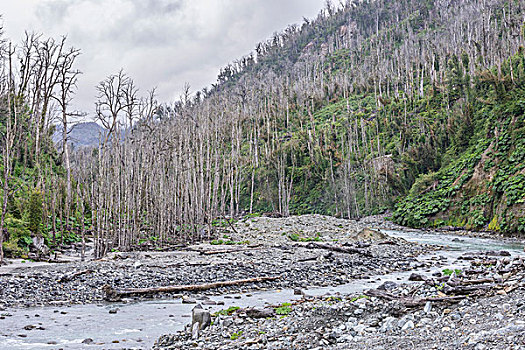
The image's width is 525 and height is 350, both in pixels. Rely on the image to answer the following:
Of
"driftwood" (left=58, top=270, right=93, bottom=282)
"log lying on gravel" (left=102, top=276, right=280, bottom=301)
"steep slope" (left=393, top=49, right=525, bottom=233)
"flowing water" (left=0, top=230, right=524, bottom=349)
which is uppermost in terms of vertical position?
"steep slope" (left=393, top=49, right=525, bottom=233)

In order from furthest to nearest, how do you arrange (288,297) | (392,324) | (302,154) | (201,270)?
(302,154), (201,270), (288,297), (392,324)

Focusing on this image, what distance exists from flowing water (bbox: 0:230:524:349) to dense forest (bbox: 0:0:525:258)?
6.65m

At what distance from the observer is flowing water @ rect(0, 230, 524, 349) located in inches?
271

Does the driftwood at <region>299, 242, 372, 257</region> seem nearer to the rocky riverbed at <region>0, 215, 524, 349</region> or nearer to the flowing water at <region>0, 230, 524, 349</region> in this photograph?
the rocky riverbed at <region>0, 215, 524, 349</region>

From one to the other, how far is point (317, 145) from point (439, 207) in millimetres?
21245

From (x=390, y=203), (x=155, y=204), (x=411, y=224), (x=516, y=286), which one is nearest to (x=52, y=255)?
(x=155, y=204)

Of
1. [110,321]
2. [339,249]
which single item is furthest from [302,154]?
[110,321]

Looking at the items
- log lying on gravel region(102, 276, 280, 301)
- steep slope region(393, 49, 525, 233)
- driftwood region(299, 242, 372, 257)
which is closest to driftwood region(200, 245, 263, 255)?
driftwood region(299, 242, 372, 257)

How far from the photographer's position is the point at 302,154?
152ft

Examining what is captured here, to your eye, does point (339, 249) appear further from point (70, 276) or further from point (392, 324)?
point (392, 324)

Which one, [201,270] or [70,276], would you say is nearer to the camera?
[70,276]

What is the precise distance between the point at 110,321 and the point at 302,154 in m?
39.2

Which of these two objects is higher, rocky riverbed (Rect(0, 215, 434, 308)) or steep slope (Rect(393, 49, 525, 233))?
steep slope (Rect(393, 49, 525, 233))

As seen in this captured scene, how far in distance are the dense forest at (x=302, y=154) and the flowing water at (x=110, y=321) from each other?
6.65m
